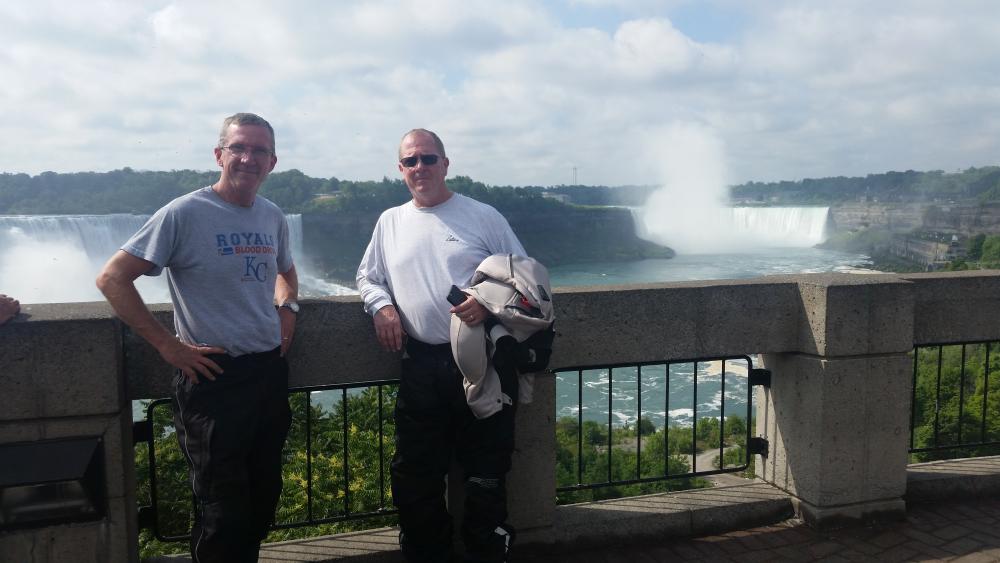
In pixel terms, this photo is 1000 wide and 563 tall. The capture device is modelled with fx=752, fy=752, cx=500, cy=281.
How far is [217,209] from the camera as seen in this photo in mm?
2859

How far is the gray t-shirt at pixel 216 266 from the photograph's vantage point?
275 centimetres

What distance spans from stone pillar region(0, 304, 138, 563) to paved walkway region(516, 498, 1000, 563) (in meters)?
1.92

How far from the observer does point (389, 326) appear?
10.5 feet

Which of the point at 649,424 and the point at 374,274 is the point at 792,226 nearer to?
the point at 649,424

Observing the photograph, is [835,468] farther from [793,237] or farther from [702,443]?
[793,237]

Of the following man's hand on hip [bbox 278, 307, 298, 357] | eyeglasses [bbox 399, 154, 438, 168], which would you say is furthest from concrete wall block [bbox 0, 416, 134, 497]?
eyeglasses [bbox 399, 154, 438, 168]

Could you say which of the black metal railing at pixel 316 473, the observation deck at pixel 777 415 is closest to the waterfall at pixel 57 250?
the black metal railing at pixel 316 473

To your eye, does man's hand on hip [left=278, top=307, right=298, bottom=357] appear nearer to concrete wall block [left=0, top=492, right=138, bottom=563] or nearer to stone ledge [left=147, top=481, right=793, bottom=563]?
concrete wall block [left=0, top=492, right=138, bottom=563]

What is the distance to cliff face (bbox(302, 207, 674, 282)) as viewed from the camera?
73500 mm

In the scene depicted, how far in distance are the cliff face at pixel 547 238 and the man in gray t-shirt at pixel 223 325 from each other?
67.1m

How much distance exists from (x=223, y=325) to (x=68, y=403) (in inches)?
32.1

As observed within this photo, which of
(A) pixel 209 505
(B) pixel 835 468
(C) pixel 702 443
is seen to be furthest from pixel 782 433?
(C) pixel 702 443

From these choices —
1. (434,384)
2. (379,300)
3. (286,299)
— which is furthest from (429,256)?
(286,299)

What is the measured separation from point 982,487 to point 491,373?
3.44 m
